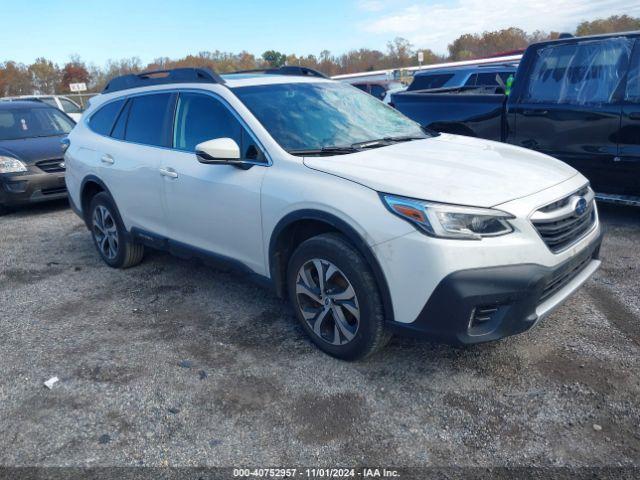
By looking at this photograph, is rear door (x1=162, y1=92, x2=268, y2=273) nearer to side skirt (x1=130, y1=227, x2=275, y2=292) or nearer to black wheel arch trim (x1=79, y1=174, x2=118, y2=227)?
side skirt (x1=130, y1=227, x2=275, y2=292)

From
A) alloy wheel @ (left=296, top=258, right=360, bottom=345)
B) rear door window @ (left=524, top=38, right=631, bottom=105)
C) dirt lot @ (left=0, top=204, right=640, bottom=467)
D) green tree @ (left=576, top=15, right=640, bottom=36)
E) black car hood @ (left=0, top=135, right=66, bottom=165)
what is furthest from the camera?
green tree @ (left=576, top=15, right=640, bottom=36)

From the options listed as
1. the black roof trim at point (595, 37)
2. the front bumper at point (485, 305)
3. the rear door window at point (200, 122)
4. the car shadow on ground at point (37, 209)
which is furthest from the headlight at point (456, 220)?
the car shadow on ground at point (37, 209)

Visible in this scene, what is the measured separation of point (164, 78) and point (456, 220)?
301 cm

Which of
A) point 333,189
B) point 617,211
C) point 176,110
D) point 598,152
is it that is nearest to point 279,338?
point 333,189

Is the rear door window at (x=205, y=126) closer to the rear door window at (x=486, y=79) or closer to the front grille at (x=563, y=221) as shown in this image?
the front grille at (x=563, y=221)

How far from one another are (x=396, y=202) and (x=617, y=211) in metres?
4.56

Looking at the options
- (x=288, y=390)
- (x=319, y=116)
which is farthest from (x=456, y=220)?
(x=319, y=116)

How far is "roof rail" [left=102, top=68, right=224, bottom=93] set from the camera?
4.22 metres

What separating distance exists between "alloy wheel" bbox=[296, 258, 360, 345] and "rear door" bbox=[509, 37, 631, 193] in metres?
3.62

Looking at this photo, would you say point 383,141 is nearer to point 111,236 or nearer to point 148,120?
point 148,120


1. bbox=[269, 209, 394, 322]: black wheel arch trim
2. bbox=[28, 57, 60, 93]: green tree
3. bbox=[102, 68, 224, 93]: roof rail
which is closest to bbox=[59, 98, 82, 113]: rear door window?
bbox=[102, 68, 224, 93]: roof rail

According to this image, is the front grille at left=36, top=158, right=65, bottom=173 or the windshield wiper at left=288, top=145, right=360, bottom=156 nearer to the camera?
the windshield wiper at left=288, top=145, right=360, bottom=156

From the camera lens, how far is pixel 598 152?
5.47 meters

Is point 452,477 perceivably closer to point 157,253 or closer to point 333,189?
point 333,189
